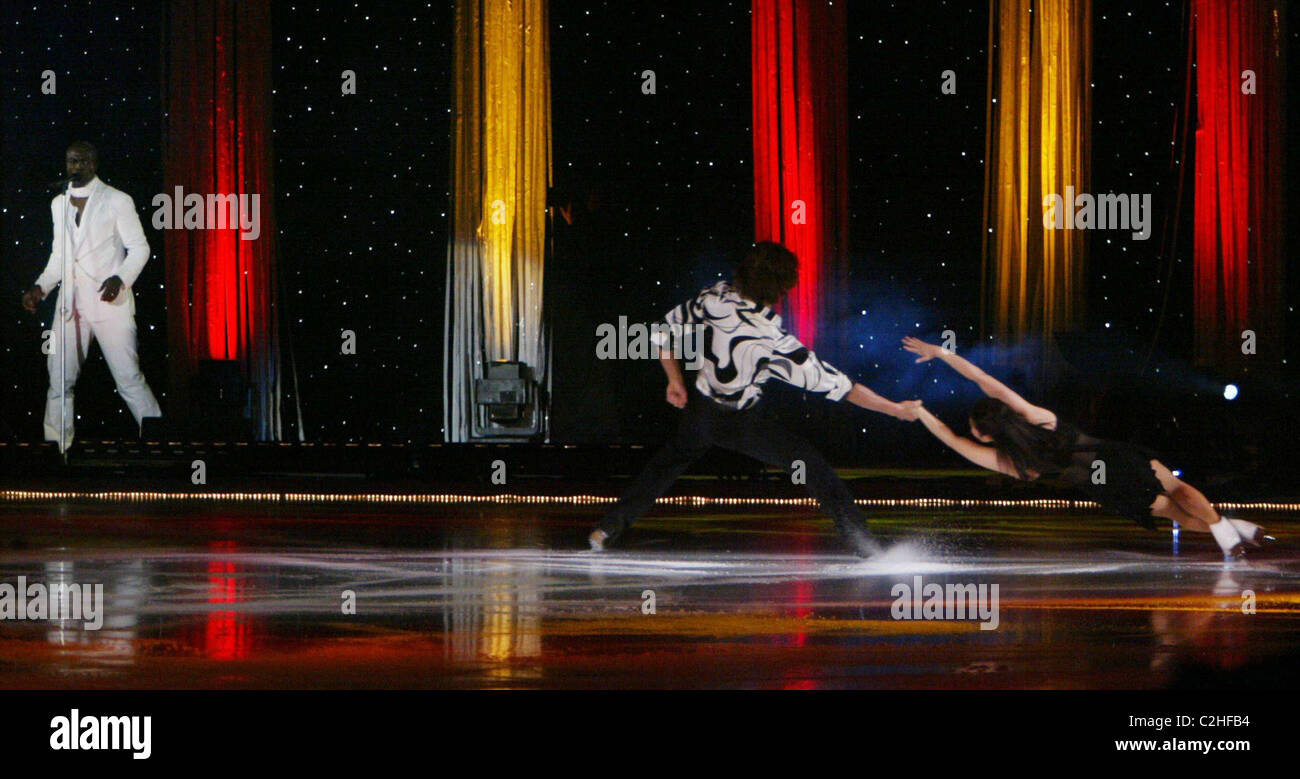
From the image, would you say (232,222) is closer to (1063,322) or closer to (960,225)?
(960,225)

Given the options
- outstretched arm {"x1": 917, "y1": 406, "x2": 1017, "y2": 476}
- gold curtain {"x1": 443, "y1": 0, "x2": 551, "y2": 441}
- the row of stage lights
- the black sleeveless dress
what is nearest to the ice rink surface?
the black sleeveless dress

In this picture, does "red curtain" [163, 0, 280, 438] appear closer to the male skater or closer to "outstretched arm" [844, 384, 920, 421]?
the male skater

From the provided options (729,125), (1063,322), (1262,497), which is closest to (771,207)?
(729,125)

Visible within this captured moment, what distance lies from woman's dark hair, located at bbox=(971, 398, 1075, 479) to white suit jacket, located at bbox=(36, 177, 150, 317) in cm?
683

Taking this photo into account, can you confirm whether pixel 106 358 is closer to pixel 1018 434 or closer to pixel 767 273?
pixel 767 273

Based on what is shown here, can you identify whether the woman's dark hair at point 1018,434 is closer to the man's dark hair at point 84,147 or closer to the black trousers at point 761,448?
the black trousers at point 761,448

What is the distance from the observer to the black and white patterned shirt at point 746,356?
6070mm

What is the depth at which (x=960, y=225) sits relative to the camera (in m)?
11.2

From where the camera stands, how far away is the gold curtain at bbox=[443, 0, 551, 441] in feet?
36.6

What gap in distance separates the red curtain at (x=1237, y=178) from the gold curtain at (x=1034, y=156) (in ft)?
2.72

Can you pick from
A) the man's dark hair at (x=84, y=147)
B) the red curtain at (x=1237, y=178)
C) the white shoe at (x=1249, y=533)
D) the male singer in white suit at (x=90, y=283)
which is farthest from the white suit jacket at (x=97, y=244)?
the white shoe at (x=1249, y=533)
